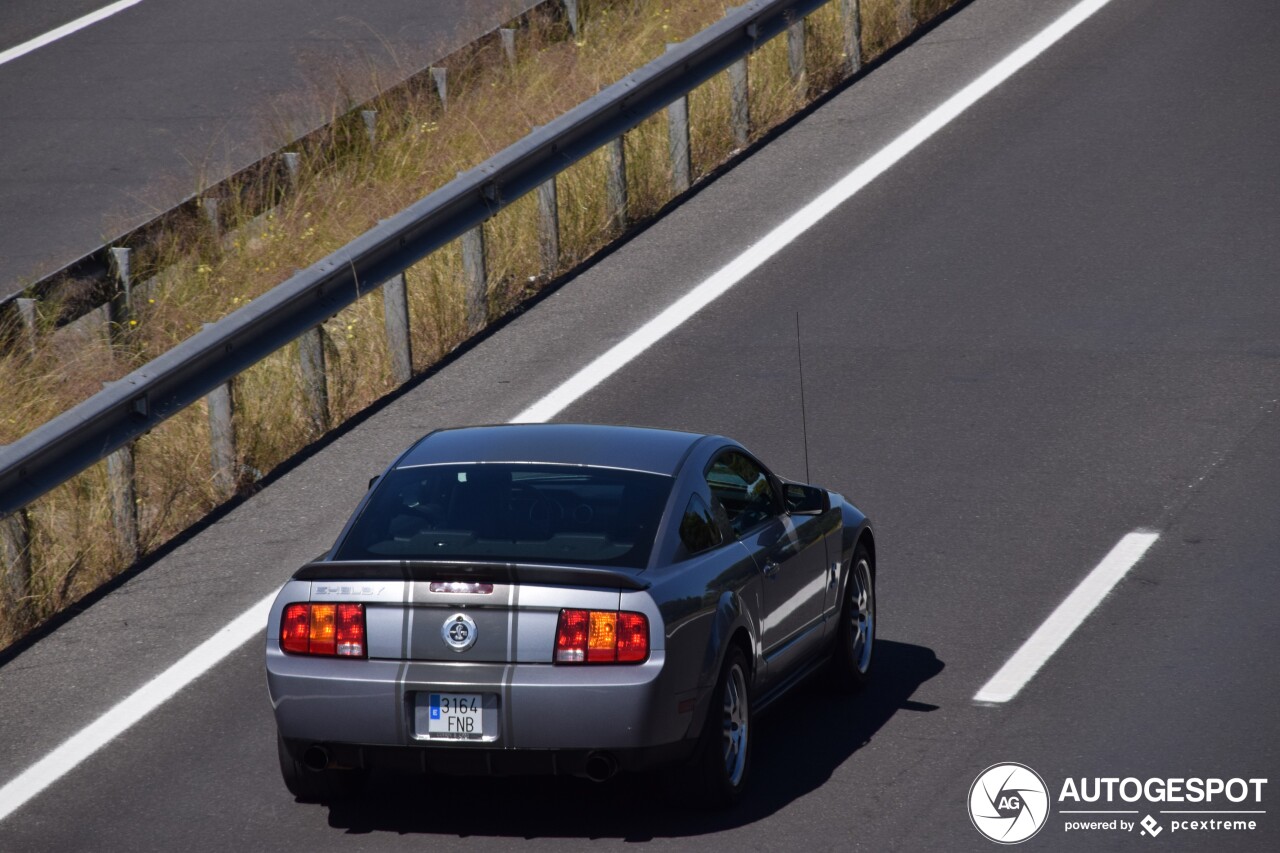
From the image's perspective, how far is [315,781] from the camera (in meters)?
7.48

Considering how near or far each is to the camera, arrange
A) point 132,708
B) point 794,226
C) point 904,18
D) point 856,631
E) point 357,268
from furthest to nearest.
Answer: point 904,18
point 794,226
point 357,268
point 856,631
point 132,708

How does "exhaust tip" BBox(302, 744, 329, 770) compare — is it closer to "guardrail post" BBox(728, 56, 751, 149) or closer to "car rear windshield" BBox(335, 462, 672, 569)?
"car rear windshield" BBox(335, 462, 672, 569)

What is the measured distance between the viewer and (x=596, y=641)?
22.9 ft

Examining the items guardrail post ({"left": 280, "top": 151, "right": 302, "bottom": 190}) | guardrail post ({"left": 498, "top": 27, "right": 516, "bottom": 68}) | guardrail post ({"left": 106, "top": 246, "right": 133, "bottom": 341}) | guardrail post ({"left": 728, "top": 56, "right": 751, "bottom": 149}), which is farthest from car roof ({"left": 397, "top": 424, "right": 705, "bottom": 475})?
guardrail post ({"left": 498, "top": 27, "right": 516, "bottom": 68})

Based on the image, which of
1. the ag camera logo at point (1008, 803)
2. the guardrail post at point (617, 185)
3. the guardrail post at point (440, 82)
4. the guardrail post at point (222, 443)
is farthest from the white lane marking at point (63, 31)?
the ag camera logo at point (1008, 803)

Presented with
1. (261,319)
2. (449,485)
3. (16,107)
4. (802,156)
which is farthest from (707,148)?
(449,485)

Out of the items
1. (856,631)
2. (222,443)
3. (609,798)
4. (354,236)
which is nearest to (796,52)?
(354,236)

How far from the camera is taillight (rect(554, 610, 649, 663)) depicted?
6980 mm

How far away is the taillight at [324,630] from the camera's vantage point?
23.3 feet

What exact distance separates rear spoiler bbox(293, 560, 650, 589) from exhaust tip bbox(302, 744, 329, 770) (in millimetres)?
612

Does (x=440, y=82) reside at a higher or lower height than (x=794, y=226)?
higher

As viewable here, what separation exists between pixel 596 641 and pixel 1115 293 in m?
7.76

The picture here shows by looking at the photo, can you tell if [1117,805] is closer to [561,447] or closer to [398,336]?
[561,447]

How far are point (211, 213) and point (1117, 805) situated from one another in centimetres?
958
